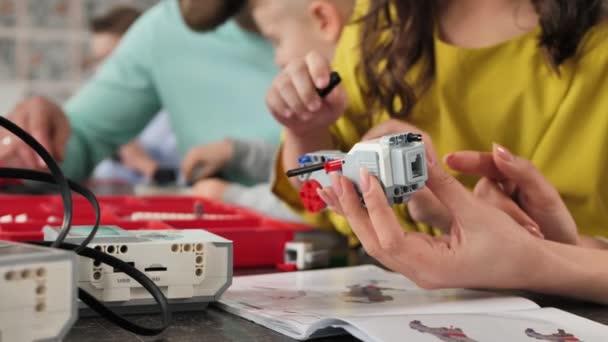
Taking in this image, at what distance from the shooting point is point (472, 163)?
621 mm

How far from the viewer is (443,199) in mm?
529

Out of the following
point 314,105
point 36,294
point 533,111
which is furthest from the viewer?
point 533,111

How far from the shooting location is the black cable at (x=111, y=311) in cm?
45

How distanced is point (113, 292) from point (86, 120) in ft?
3.92

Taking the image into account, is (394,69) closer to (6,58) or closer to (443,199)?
(443,199)

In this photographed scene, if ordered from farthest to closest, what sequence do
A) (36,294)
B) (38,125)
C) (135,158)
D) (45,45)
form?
(45,45) → (135,158) → (38,125) → (36,294)

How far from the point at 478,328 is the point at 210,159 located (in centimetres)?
104

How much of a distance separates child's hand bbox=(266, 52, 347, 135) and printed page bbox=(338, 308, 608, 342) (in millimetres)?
260

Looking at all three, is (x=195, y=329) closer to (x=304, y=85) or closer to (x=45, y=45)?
(x=304, y=85)

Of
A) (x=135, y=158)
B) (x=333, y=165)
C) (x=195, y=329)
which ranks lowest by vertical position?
(x=195, y=329)

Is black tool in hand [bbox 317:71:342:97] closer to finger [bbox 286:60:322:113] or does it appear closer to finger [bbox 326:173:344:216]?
finger [bbox 286:60:322:113]

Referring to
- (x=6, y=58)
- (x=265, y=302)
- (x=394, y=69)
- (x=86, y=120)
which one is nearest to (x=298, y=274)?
(x=265, y=302)

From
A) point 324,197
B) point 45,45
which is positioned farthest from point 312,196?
point 45,45

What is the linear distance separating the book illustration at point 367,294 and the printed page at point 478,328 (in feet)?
0.27
